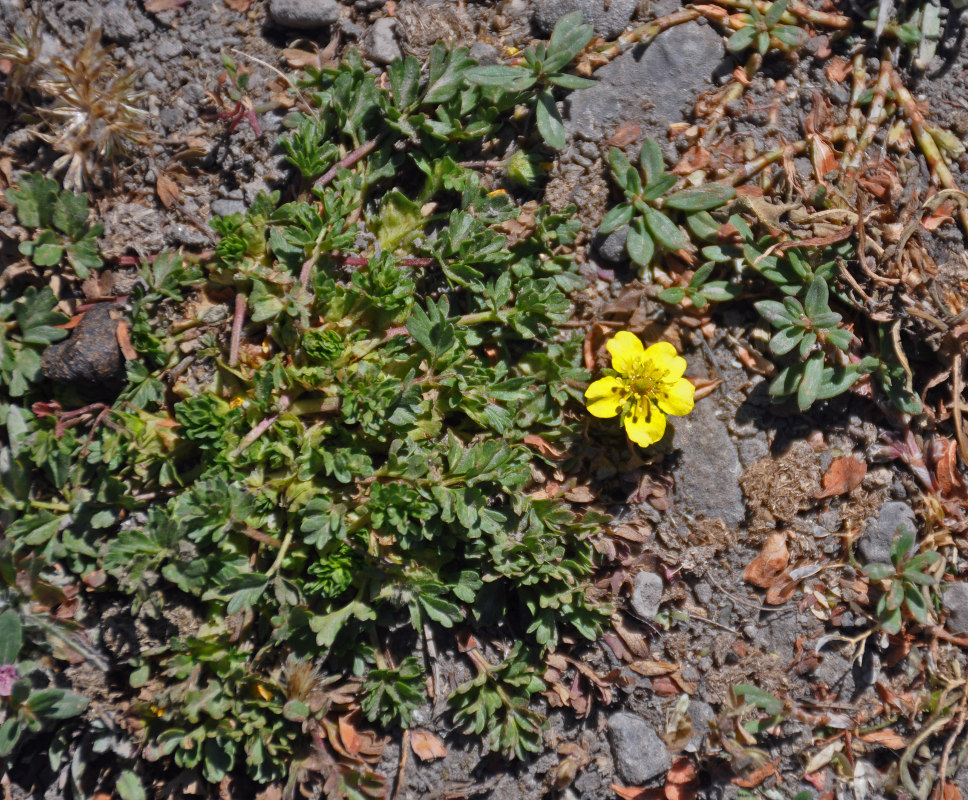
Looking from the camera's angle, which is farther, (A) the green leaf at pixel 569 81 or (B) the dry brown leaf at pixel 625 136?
(B) the dry brown leaf at pixel 625 136

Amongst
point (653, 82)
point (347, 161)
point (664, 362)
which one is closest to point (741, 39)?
point (653, 82)

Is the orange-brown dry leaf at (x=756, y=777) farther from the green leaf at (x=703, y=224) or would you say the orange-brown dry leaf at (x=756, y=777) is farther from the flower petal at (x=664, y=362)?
the green leaf at (x=703, y=224)

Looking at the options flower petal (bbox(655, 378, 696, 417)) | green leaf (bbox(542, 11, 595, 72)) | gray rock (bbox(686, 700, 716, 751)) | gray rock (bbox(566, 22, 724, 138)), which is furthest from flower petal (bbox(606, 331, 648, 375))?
gray rock (bbox(686, 700, 716, 751))

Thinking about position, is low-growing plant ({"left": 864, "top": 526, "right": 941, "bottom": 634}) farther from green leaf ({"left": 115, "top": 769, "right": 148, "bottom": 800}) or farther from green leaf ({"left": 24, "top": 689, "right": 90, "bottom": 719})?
green leaf ({"left": 24, "top": 689, "right": 90, "bottom": 719})

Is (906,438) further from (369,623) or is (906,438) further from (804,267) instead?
(369,623)

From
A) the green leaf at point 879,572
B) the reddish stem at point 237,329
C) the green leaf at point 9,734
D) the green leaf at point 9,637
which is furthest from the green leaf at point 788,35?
the green leaf at point 9,734

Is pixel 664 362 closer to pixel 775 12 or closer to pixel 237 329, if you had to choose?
pixel 775 12

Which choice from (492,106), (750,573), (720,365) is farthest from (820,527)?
(492,106)
